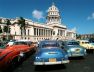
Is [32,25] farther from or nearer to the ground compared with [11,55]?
farther from the ground

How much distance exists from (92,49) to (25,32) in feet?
349

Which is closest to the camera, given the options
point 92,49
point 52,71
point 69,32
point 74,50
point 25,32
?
point 52,71

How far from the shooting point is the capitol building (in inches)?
4855

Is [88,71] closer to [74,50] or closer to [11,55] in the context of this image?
[11,55]

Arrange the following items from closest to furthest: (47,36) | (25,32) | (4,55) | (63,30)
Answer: (4,55)
(25,32)
(47,36)
(63,30)

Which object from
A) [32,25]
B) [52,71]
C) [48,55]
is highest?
[32,25]

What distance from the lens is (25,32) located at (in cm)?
12750

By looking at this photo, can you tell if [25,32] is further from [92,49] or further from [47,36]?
[92,49]

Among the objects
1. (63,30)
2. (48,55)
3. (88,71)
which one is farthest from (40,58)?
(63,30)

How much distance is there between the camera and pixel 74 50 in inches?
646

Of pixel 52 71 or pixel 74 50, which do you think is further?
pixel 74 50

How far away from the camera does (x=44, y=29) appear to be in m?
148

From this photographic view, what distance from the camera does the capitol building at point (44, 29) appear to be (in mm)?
123312

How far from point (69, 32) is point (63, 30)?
2175 centimetres
